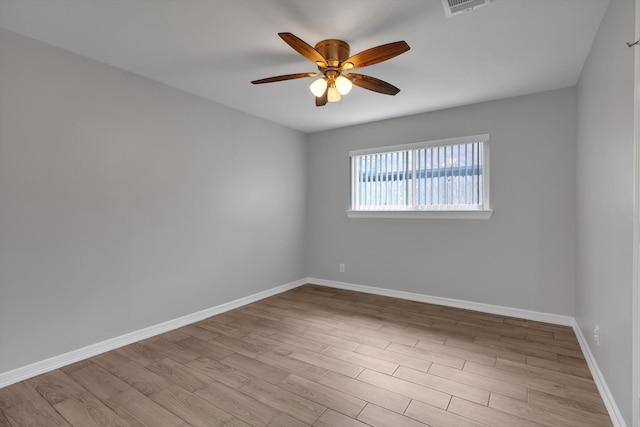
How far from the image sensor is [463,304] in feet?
12.1

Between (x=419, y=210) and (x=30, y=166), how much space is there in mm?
3821

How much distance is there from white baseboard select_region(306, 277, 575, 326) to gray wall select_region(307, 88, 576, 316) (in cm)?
6

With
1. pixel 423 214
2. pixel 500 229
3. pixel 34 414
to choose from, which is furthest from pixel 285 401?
pixel 500 229

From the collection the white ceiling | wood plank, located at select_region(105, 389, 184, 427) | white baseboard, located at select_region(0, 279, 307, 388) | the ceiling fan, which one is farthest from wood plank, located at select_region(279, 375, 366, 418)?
the white ceiling

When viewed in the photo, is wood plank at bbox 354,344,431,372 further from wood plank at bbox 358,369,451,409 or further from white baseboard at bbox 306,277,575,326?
white baseboard at bbox 306,277,575,326

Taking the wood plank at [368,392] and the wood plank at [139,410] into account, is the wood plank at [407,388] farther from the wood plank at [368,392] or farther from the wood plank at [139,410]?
the wood plank at [139,410]

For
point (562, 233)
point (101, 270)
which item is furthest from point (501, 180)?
point (101, 270)

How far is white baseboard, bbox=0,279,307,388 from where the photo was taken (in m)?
2.17

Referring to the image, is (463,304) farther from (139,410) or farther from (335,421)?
(139,410)

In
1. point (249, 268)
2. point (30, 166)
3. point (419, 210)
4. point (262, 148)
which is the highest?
point (262, 148)

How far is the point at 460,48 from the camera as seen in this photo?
2.37m

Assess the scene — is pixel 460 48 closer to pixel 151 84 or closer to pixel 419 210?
pixel 419 210

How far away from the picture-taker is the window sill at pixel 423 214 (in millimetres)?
3573

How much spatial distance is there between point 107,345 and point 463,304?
146 inches
